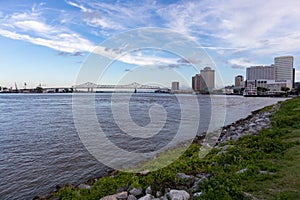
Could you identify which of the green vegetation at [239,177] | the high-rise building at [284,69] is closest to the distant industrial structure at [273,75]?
the high-rise building at [284,69]

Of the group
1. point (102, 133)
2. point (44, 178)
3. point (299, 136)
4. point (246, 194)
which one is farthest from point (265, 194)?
point (102, 133)

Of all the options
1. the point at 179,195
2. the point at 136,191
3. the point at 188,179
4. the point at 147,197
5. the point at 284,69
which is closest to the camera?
the point at 179,195

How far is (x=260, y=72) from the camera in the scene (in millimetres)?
178875

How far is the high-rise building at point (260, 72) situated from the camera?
558ft

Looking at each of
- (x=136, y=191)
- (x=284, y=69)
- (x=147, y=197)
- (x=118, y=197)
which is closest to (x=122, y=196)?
(x=118, y=197)

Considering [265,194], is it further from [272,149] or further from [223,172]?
Result: [272,149]

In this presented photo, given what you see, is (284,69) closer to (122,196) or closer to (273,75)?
Answer: (273,75)

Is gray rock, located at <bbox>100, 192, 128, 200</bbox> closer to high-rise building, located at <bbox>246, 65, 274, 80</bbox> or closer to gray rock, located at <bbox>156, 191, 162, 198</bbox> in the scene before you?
gray rock, located at <bbox>156, 191, 162, 198</bbox>

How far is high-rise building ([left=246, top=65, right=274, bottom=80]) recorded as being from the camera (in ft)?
558

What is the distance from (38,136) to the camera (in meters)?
14.1

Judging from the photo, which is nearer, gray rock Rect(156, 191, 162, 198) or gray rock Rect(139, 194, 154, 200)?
gray rock Rect(139, 194, 154, 200)

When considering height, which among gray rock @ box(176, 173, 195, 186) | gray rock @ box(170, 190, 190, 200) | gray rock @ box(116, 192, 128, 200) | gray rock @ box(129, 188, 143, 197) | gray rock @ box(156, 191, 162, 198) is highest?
gray rock @ box(170, 190, 190, 200)

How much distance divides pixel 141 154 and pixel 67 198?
4923 mm

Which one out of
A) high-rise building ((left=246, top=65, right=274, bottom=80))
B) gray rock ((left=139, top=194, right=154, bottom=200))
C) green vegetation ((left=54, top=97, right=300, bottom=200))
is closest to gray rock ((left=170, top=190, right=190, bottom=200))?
→ green vegetation ((left=54, top=97, right=300, bottom=200))
